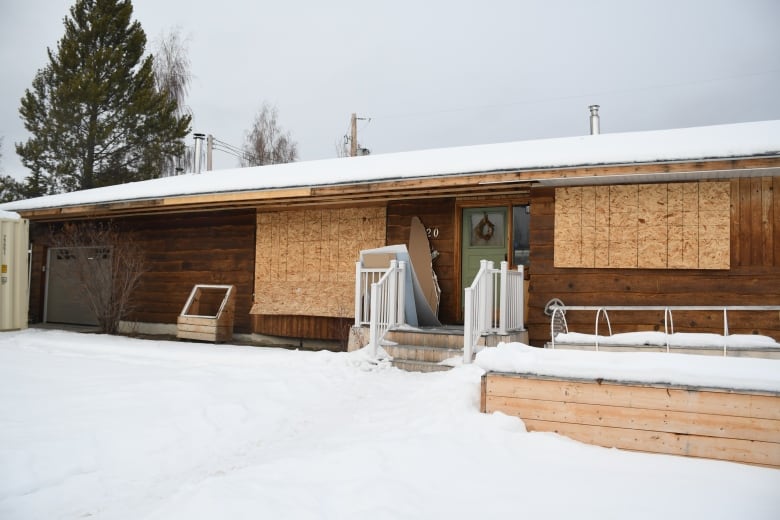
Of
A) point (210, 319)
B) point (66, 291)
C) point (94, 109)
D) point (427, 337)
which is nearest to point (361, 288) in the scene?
point (427, 337)

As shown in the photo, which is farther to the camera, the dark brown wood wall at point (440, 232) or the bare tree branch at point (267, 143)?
the bare tree branch at point (267, 143)

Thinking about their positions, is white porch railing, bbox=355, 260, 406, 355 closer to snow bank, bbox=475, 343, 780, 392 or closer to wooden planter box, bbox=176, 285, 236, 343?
snow bank, bbox=475, 343, 780, 392

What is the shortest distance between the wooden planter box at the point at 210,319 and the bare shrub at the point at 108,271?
57.7 inches

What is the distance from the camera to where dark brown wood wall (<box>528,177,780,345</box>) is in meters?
6.63

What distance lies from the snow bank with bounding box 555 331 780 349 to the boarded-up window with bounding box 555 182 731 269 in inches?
49.7

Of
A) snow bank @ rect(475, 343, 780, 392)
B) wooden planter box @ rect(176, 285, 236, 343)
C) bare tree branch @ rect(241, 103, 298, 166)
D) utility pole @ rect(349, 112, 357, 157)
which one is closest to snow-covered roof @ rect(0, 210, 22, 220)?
wooden planter box @ rect(176, 285, 236, 343)

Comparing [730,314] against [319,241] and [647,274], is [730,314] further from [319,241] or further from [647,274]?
[319,241]

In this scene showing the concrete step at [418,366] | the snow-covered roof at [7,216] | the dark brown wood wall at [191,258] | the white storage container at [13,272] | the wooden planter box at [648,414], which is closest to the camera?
the wooden planter box at [648,414]

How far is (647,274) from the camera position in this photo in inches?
278

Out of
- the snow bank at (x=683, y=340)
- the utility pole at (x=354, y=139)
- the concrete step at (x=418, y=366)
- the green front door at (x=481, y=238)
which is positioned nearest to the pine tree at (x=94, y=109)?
the utility pole at (x=354, y=139)

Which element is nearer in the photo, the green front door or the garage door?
the green front door

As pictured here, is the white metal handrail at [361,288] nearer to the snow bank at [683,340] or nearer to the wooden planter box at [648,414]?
the snow bank at [683,340]

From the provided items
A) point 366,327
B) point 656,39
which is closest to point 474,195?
point 366,327

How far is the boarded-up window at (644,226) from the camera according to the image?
22.2ft
